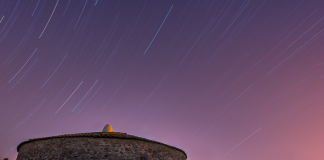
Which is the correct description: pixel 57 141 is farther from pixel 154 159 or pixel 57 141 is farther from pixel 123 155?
pixel 154 159

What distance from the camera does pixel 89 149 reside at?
10766 mm

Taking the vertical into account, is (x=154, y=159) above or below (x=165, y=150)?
below

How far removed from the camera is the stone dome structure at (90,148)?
10688mm

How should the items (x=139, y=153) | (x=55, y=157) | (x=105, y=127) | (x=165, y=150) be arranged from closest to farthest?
1. (x=55, y=157)
2. (x=139, y=153)
3. (x=165, y=150)
4. (x=105, y=127)

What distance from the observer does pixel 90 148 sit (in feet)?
35.4

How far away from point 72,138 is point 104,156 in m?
1.98

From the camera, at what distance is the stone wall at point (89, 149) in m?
10.7

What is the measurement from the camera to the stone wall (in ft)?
35.0

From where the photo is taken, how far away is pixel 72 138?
36.7 ft

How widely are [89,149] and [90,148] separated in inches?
2.5

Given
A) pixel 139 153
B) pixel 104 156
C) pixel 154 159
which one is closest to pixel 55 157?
pixel 104 156

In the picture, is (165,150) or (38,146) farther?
(165,150)

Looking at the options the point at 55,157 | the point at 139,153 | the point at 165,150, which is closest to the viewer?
the point at 55,157

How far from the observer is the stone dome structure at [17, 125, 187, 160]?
1069 centimetres
